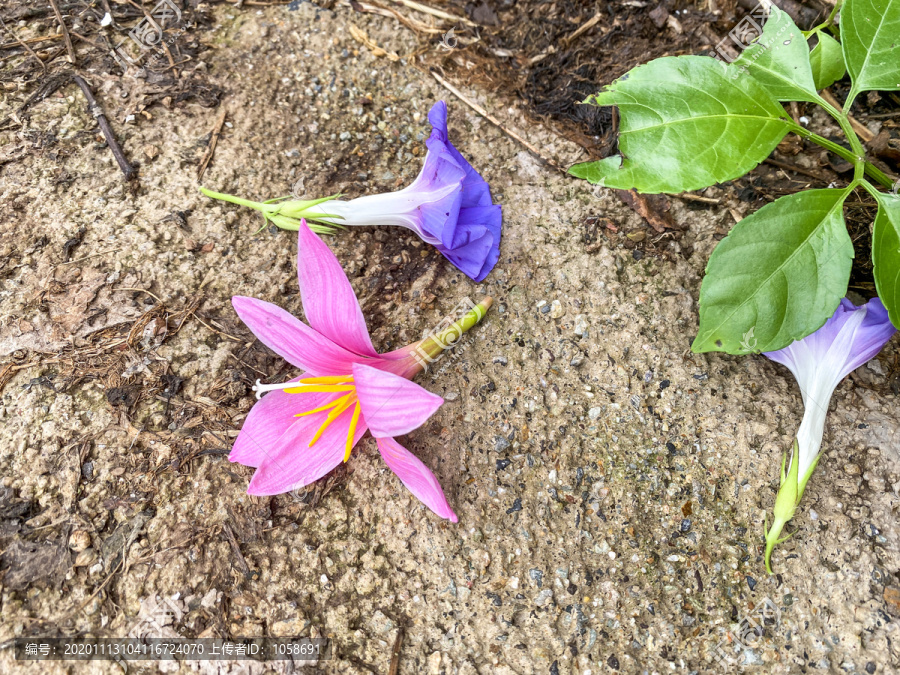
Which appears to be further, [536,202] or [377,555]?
[536,202]

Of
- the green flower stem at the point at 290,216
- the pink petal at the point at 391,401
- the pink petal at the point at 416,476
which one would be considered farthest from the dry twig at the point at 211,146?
the pink petal at the point at 416,476

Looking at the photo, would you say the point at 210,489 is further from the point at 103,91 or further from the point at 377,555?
the point at 103,91

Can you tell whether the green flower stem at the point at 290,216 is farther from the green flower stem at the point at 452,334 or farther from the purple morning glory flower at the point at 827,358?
the purple morning glory flower at the point at 827,358

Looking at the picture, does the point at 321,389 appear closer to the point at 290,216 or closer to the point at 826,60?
the point at 290,216

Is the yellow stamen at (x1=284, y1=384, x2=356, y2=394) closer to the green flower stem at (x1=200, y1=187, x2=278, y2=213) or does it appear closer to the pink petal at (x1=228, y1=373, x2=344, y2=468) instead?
the pink petal at (x1=228, y1=373, x2=344, y2=468)

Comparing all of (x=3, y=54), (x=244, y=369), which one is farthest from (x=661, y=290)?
(x=3, y=54)

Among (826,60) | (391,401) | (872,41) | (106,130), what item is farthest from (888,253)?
(106,130)
